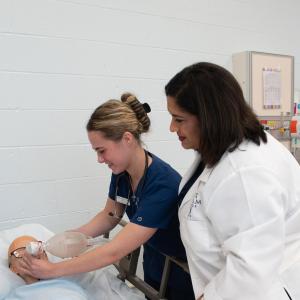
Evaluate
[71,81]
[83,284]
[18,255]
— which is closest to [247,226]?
[83,284]

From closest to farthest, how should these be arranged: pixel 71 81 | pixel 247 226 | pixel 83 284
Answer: pixel 247 226 → pixel 83 284 → pixel 71 81

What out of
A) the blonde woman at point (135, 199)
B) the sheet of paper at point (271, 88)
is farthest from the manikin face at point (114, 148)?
the sheet of paper at point (271, 88)

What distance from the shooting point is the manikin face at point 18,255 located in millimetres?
1434

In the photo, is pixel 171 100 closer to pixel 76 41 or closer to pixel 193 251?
pixel 193 251

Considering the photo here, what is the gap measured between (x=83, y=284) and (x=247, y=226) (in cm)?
85

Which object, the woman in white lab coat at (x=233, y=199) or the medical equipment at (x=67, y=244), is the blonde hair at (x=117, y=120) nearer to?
the woman in white lab coat at (x=233, y=199)

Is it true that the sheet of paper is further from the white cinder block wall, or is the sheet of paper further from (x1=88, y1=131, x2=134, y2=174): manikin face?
(x1=88, y1=131, x2=134, y2=174): manikin face

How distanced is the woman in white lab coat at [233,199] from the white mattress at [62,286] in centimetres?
46

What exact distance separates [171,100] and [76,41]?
128 centimetres

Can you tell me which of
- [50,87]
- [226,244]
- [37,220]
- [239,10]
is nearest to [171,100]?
[226,244]

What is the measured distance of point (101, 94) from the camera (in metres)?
2.27

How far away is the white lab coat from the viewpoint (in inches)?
36.7

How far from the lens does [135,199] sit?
1440mm

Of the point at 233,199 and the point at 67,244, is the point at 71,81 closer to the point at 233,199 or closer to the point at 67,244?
the point at 67,244
